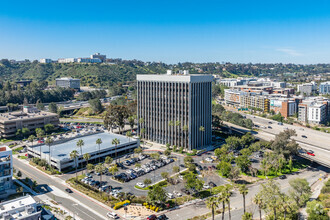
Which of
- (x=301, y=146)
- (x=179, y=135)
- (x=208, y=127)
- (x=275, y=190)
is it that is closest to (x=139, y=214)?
(x=275, y=190)

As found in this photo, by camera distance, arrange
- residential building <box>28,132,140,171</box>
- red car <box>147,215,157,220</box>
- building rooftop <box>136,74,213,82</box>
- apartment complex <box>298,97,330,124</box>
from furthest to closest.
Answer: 1. apartment complex <box>298,97,330,124</box>
2. building rooftop <box>136,74,213,82</box>
3. residential building <box>28,132,140,171</box>
4. red car <box>147,215,157,220</box>

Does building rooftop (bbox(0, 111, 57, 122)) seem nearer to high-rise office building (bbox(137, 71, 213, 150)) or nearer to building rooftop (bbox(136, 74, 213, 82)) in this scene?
high-rise office building (bbox(137, 71, 213, 150))

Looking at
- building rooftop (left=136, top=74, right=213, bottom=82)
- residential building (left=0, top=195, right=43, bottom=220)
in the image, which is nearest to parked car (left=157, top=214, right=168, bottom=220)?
residential building (left=0, top=195, right=43, bottom=220)

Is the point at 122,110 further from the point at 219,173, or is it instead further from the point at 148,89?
the point at 219,173

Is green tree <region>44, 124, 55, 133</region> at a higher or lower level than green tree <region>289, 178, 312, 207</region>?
higher

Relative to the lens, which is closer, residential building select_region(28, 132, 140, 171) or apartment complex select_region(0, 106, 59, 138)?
residential building select_region(28, 132, 140, 171)

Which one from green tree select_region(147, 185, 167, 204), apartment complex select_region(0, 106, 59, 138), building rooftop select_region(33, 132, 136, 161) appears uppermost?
apartment complex select_region(0, 106, 59, 138)
